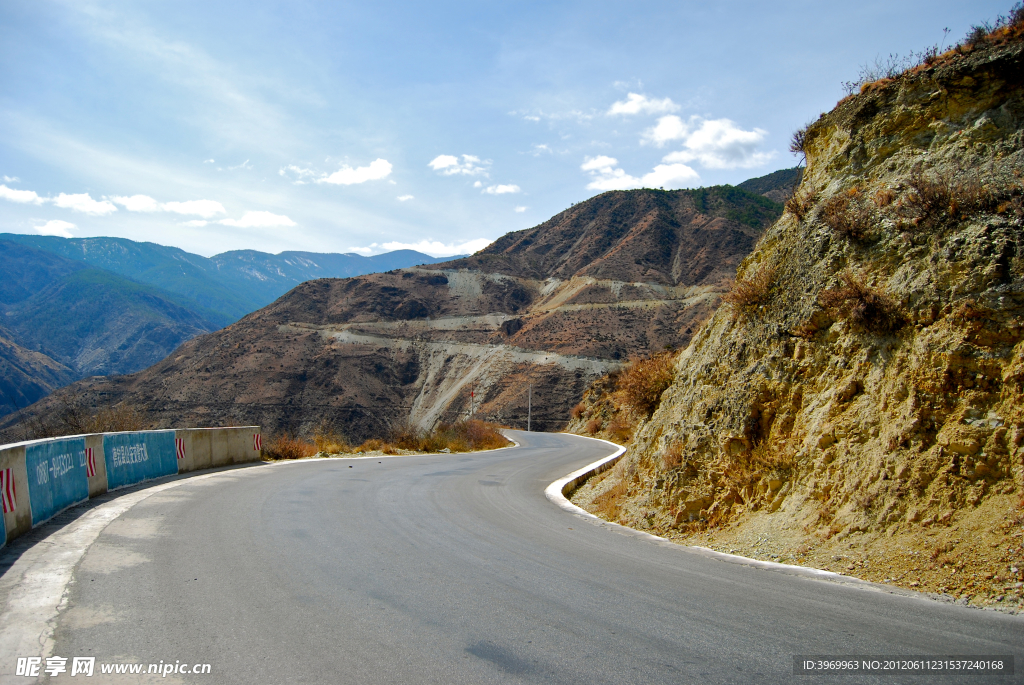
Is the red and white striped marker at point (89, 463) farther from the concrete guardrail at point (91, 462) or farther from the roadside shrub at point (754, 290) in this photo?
the roadside shrub at point (754, 290)

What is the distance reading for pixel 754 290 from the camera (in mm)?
10406

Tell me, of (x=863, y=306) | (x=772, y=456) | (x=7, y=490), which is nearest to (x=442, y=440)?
(x=772, y=456)

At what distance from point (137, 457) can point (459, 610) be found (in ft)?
34.7

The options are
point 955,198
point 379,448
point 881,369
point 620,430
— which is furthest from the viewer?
point 620,430

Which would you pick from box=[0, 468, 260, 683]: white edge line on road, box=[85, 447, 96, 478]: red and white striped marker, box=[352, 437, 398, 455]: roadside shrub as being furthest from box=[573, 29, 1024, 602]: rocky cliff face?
box=[352, 437, 398, 455]: roadside shrub

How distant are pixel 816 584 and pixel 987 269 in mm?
4443

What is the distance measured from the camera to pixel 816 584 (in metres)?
5.82

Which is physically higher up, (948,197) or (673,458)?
(948,197)

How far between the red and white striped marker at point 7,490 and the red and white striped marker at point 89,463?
3.25m

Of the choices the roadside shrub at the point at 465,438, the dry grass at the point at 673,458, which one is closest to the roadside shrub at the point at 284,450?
the roadside shrub at the point at 465,438

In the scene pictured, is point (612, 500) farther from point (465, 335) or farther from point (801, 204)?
point (465, 335)

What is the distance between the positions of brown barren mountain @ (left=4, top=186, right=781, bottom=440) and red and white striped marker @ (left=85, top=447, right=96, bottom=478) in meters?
47.2

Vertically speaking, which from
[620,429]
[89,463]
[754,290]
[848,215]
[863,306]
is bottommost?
[620,429]

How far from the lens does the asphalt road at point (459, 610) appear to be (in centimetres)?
390
